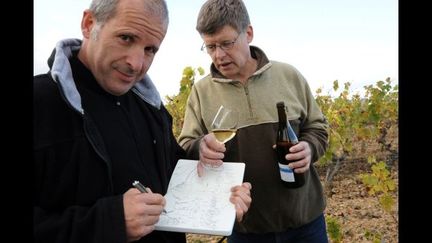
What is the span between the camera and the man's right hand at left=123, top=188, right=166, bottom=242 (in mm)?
1263

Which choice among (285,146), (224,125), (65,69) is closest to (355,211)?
(285,146)

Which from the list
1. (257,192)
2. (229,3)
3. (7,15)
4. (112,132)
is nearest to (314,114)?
(257,192)

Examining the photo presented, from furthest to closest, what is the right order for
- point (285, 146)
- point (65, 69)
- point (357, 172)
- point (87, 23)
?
point (357, 172), point (285, 146), point (87, 23), point (65, 69)

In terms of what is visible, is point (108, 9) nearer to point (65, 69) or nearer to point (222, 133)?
point (65, 69)

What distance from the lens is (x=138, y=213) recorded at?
4.14 feet

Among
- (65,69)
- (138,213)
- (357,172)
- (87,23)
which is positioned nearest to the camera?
(138,213)

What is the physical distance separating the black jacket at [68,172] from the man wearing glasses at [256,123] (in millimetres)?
871

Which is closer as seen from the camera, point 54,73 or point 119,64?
point 54,73

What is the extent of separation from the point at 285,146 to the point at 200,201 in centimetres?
103

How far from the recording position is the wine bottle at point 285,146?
7.36ft

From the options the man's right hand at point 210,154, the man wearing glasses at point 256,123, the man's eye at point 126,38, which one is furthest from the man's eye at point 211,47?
the man's eye at point 126,38

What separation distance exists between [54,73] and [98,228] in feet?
2.01
